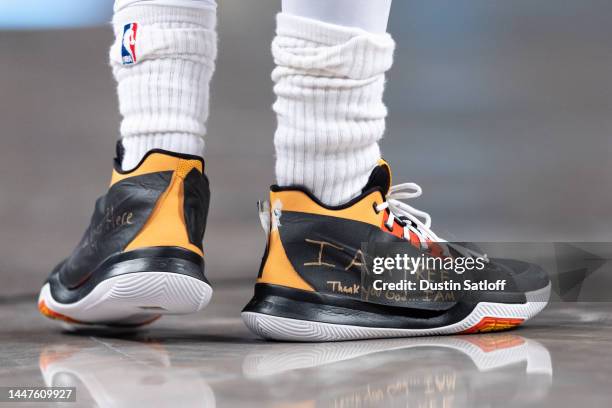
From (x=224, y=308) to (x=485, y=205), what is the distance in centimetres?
102

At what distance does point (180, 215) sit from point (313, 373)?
371mm

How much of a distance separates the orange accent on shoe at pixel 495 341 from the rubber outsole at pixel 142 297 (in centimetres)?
34

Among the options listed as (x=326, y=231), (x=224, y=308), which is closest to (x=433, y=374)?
(x=326, y=231)

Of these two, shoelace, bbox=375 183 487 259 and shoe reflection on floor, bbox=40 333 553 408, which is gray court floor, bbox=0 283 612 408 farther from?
shoelace, bbox=375 183 487 259

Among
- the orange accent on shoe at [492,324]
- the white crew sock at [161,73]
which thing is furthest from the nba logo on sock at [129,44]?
the orange accent on shoe at [492,324]

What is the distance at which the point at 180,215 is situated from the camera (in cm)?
118

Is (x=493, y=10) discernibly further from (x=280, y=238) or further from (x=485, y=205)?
(x=280, y=238)

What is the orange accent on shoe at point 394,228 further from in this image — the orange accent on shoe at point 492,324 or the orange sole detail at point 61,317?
the orange sole detail at point 61,317

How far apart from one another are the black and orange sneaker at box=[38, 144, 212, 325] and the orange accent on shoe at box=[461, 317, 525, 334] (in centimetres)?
36

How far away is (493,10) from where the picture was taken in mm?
2855

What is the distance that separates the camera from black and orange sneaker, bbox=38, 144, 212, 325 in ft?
3.68

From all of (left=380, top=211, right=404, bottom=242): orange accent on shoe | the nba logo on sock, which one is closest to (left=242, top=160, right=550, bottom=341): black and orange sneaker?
(left=380, top=211, right=404, bottom=242): orange accent on shoe
